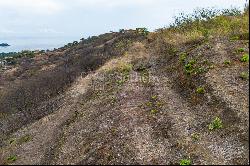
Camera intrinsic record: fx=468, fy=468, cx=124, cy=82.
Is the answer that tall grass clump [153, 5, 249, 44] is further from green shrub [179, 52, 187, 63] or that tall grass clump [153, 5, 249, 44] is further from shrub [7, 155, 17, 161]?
shrub [7, 155, 17, 161]

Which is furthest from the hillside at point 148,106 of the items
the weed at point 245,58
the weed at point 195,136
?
the weed at point 245,58

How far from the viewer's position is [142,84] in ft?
134

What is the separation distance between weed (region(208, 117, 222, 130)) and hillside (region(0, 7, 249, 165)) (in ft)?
0.22

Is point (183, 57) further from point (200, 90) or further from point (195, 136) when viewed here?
point (195, 136)

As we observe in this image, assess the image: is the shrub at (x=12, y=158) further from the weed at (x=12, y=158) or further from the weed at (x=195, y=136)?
the weed at (x=195, y=136)

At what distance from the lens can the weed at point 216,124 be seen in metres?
29.7

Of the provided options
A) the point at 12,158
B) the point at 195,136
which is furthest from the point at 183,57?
the point at 12,158

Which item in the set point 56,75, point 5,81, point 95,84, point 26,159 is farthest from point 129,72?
point 5,81

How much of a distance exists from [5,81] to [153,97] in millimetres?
47082

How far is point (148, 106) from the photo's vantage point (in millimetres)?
34656

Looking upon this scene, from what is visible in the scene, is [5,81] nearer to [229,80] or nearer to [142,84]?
[142,84]

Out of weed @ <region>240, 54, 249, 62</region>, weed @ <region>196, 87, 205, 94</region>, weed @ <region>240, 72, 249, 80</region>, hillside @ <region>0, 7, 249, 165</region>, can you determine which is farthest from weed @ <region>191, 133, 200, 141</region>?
weed @ <region>240, 54, 249, 62</region>

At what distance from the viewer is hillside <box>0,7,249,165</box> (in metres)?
28.1

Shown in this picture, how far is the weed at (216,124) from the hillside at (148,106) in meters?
0.07
